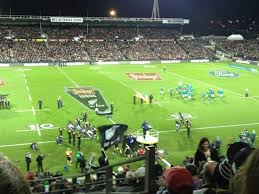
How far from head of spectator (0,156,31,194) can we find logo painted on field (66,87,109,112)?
30.7 meters

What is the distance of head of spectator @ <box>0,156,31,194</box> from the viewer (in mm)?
1765

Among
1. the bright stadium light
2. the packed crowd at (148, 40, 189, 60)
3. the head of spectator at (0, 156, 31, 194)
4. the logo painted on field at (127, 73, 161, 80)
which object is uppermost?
the bright stadium light

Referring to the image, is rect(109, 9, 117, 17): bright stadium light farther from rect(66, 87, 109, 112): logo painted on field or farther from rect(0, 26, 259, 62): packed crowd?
rect(66, 87, 109, 112): logo painted on field

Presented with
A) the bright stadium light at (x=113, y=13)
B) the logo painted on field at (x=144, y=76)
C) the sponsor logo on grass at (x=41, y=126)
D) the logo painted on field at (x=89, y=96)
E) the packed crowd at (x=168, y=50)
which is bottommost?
the sponsor logo on grass at (x=41, y=126)

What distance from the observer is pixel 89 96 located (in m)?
38.0

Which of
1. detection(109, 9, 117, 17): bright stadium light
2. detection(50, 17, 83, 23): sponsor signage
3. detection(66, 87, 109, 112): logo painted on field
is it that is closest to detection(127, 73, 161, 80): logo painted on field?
detection(66, 87, 109, 112): logo painted on field

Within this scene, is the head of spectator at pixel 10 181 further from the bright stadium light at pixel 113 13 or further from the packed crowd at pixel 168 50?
the bright stadium light at pixel 113 13

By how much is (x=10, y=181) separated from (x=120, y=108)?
3183 centimetres

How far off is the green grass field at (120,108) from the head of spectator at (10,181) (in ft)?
45.7

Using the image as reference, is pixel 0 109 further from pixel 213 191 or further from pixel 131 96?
pixel 213 191

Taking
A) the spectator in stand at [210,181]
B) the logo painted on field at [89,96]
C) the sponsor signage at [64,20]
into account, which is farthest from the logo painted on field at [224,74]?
the spectator in stand at [210,181]

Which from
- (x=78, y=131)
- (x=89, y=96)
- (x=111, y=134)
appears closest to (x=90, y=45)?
(x=89, y=96)

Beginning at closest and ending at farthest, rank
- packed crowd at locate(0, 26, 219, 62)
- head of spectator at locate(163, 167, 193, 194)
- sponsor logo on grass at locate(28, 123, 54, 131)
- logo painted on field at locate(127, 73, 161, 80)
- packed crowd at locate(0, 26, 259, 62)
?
head of spectator at locate(163, 167, 193, 194) < sponsor logo on grass at locate(28, 123, 54, 131) < logo painted on field at locate(127, 73, 161, 80) < packed crowd at locate(0, 26, 219, 62) < packed crowd at locate(0, 26, 259, 62)

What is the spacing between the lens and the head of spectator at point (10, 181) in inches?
69.5
